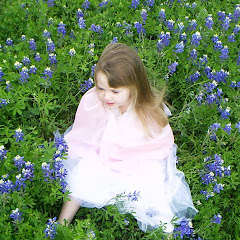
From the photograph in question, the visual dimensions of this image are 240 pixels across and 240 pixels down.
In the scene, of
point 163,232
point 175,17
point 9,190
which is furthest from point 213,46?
point 9,190

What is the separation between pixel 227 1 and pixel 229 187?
3.03 m

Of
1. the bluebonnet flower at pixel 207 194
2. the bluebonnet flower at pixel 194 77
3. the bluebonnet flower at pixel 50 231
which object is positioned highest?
the bluebonnet flower at pixel 194 77

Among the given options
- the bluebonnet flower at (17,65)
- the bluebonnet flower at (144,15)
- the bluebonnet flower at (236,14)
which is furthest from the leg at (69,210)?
the bluebonnet flower at (236,14)

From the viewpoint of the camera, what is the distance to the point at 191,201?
129 inches

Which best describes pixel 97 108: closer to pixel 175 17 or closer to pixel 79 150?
pixel 79 150

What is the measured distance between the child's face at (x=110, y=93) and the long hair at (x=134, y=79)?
0.11 ft

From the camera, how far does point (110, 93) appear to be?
3039 mm

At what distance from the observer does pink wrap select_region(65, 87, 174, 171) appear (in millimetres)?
3361

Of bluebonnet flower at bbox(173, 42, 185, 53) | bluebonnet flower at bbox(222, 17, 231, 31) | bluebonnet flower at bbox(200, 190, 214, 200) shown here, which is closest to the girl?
bluebonnet flower at bbox(200, 190, 214, 200)

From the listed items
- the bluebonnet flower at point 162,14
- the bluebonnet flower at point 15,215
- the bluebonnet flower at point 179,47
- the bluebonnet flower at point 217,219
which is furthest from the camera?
the bluebonnet flower at point 162,14

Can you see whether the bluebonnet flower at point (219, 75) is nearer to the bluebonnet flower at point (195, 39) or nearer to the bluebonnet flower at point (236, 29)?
the bluebonnet flower at point (195, 39)

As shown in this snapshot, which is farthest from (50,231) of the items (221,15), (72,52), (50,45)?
(221,15)

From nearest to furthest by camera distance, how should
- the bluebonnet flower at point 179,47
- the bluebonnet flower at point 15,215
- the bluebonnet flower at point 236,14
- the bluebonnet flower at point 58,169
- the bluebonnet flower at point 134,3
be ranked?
the bluebonnet flower at point 15,215
the bluebonnet flower at point 58,169
the bluebonnet flower at point 179,47
the bluebonnet flower at point 134,3
the bluebonnet flower at point 236,14

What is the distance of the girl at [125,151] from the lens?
10.0ft
